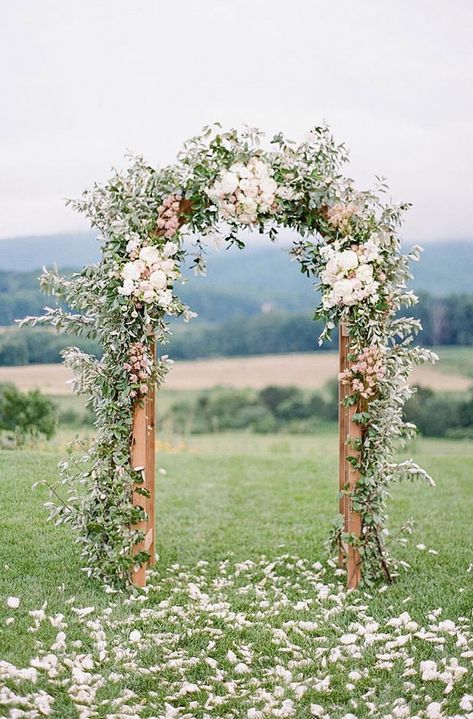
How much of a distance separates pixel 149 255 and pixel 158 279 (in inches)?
5.6

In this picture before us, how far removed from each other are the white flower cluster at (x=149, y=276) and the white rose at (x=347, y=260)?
94 centimetres

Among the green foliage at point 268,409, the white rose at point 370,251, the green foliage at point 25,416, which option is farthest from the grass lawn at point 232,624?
the green foliage at point 268,409

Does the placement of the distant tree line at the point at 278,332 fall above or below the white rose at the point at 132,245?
below

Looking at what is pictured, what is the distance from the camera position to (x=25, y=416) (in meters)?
6.95

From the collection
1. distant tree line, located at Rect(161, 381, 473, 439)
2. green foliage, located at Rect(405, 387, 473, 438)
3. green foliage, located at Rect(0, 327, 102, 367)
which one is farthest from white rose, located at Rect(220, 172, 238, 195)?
green foliage, located at Rect(405, 387, 473, 438)

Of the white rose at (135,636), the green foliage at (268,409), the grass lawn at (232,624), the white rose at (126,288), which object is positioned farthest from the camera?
the green foliage at (268,409)

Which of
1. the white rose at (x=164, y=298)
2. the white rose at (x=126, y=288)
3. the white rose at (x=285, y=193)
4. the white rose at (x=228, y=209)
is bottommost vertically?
the white rose at (x=164, y=298)

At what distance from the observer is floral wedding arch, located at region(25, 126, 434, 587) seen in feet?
15.4

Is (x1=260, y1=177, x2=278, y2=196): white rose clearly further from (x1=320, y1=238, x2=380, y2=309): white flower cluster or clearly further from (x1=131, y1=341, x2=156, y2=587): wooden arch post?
(x1=131, y1=341, x2=156, y2=587): wooden arch post

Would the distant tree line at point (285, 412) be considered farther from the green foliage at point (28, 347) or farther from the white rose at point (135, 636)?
the white rose at point (135, 636)

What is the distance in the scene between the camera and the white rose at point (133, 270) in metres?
4.59

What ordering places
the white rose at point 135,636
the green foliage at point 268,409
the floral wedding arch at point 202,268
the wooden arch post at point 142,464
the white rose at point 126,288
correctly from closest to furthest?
1. the white rose at point 135,636
2. the white rose at point 126,288
3. the floral wedding arch at point 202,268
4. the wooden arch post at point 142,464
5. the green foliage at point 268,409

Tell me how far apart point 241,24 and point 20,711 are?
22.4ft

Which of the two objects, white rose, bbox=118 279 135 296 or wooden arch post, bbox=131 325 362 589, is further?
wooden arch post, bbox=131 325 362 589
